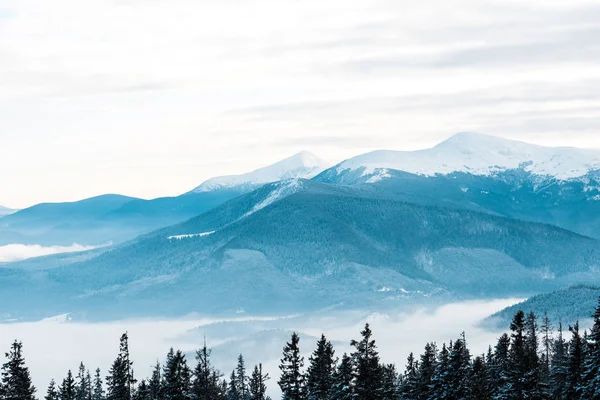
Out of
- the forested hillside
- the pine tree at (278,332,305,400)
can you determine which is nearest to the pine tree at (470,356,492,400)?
the forested hillside

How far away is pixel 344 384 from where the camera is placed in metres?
119

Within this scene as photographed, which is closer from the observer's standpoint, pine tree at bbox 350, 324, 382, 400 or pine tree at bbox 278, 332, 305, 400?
pine tree at bbox 350, 324, 382, 400

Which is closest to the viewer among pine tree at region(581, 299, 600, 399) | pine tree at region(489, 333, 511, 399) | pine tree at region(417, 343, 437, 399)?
pine tree at region(581, 299, 600, 399)

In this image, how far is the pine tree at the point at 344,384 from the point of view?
4631 inches

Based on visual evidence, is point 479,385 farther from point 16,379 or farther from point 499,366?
point 16,379

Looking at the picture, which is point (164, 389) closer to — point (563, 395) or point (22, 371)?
point (22, 371)

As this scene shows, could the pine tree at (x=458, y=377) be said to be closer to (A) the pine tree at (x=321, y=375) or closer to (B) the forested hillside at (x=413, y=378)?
(B) the forested hillside at (x=413, y=378)

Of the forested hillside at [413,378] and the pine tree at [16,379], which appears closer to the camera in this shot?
the forested hillside at [413,378]

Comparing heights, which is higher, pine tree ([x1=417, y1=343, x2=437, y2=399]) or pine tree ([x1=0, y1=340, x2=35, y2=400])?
pine tree ([x1=0, y1=340, x2=35, y2=400])

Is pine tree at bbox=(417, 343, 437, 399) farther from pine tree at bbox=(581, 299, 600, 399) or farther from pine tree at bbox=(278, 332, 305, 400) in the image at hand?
pine tree at bbox=(581, 299, 600, 399)

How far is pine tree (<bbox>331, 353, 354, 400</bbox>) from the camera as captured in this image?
118 metres

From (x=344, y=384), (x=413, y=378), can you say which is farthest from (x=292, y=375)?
(x=413, y=378)

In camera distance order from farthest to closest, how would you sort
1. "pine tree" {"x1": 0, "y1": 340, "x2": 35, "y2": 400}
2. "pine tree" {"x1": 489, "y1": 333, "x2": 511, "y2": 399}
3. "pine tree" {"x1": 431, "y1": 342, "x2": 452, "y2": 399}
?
"pine tree" {"x1": 489, "y1": 333, "x2": 511, "y2": 399} < "pine tree" {"x1": 0, "y1": 340, "x2": 35, "y2": 400} < "pine tree" {"x1": 431, "y1": 342, "x2": 452, "y2": 399}

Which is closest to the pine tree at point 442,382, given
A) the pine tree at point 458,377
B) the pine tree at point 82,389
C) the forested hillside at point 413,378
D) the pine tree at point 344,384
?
the forested hillside at point 413,378
